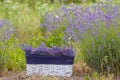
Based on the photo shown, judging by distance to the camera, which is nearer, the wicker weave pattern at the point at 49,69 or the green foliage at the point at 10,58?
the wicker weave pattern at the point at 49,69

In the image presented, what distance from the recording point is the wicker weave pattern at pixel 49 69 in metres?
5.60

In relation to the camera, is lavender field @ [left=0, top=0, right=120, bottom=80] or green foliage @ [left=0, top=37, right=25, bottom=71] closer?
lavender field @ [left=0, top=0, right=120, bottom=80]

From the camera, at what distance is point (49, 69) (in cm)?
560

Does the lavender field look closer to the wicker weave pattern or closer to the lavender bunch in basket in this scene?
the lavender bunch in basket

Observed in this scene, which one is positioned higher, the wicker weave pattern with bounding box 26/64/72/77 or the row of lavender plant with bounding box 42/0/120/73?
the row of lavender plant with bounding box 42/0/120/73

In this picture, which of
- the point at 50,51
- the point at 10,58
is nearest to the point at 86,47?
the point at 50,51

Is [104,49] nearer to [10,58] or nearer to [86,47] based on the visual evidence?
[86,47]

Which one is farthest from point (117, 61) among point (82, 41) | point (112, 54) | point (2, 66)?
point (2, 66)

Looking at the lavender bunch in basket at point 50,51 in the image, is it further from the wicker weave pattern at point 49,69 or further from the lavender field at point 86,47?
the wicker weave pattern at point 49,69

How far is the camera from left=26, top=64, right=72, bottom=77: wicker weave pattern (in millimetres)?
5598

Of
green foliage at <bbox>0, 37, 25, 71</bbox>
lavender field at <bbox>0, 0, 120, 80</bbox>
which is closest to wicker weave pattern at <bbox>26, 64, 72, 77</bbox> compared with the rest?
lavender field at <bbox>0, 0, 120, 80</bbox>

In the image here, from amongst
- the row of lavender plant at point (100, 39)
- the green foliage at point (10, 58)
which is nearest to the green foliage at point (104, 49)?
the row of lavender plant at point (100, 39)

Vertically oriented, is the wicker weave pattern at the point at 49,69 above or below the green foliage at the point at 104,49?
below

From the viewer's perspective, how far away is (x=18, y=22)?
29.9 ft
